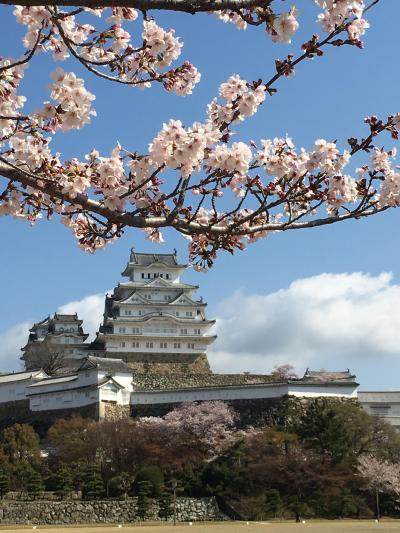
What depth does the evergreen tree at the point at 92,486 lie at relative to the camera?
23.0m

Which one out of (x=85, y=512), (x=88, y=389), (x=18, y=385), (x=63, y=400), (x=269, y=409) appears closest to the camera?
(x=85, y=512)

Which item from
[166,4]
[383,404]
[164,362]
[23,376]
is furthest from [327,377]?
[166,4]

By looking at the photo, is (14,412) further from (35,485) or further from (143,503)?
(143,503)

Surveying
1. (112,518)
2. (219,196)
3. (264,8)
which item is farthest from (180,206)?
(112,518)

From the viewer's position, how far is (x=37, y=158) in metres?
5.19

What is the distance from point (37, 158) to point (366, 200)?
8.34 ft

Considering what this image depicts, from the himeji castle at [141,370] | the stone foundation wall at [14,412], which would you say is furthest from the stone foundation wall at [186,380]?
the stone foundation wall at [14,412]

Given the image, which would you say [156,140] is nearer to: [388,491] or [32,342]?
[388,491]

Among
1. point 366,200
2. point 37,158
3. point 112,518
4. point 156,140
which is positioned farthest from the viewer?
point 112,518

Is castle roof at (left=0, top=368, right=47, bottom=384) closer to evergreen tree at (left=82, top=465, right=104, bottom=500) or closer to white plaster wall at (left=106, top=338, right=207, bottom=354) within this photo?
white plaster wall at (left=106, top=338, right=207, bottom=354)

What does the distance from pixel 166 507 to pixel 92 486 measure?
2684mm

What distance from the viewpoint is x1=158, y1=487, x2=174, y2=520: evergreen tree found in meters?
21.9

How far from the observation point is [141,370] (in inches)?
1545

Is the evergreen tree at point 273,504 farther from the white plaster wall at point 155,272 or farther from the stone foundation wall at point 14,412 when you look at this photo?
the white plaster wall at point 155,272
